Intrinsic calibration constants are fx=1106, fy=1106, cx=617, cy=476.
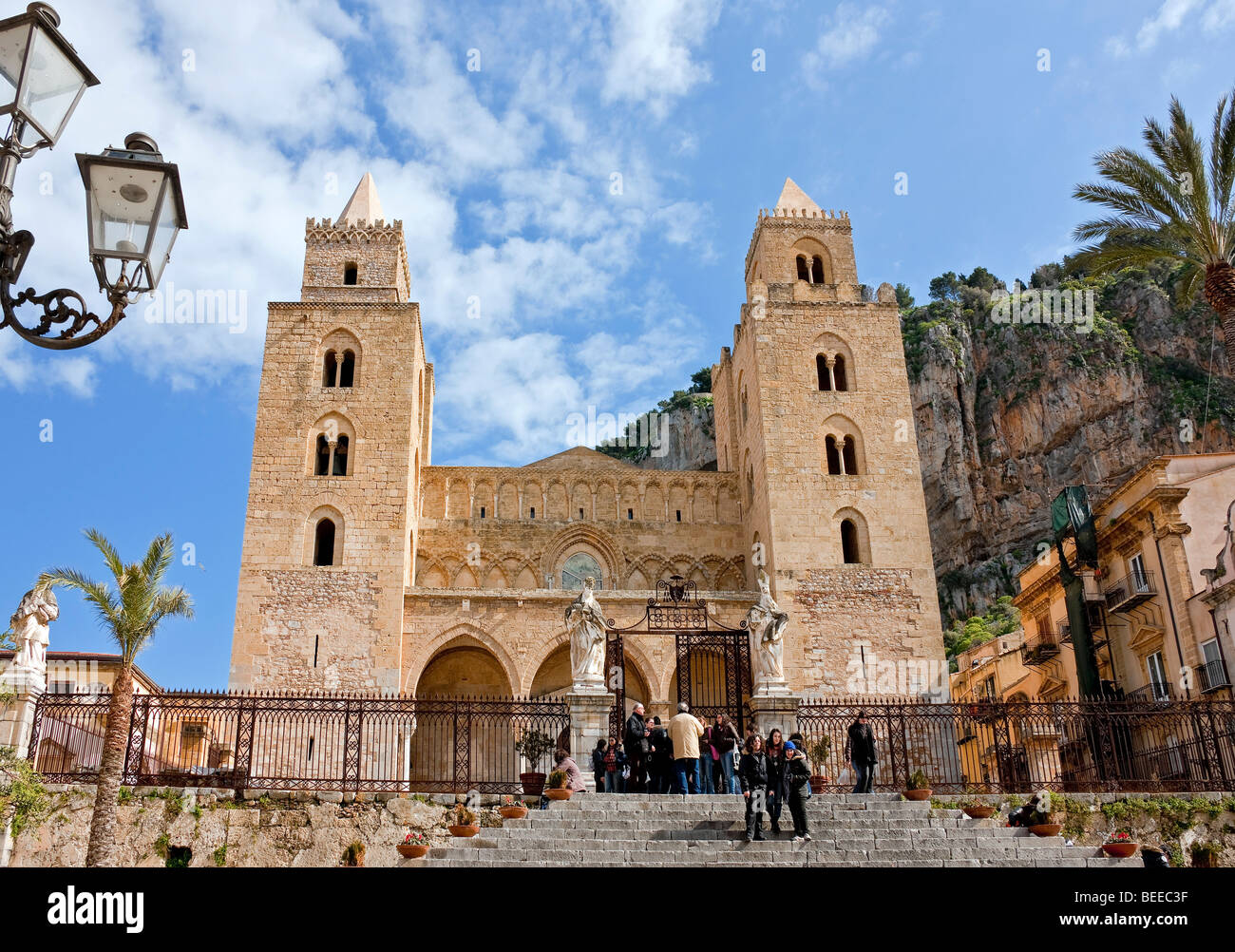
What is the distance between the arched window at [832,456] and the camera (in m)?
31.9

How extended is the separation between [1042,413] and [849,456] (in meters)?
33.7

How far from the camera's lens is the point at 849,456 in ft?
105

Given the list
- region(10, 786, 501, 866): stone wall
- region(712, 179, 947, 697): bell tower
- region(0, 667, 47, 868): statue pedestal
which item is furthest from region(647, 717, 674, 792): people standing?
region(712, 179, 947, 697): bell tower

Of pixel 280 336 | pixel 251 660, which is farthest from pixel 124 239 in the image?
pixel 280 336

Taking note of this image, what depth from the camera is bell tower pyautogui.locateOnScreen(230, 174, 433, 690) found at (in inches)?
1078

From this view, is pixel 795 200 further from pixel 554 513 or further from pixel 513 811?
pixel 513 811

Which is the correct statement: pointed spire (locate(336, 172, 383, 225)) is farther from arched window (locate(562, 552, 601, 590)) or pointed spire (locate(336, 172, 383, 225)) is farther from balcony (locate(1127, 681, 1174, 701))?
balcony (locate(1127, 681, 1174, 701))

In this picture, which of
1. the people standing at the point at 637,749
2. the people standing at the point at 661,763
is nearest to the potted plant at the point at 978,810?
the people standing at the point at 661,763

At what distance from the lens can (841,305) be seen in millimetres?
33688

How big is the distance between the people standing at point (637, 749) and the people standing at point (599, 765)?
38 centimetres

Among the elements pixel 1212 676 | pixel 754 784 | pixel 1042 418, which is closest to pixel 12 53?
pixel 754 784
